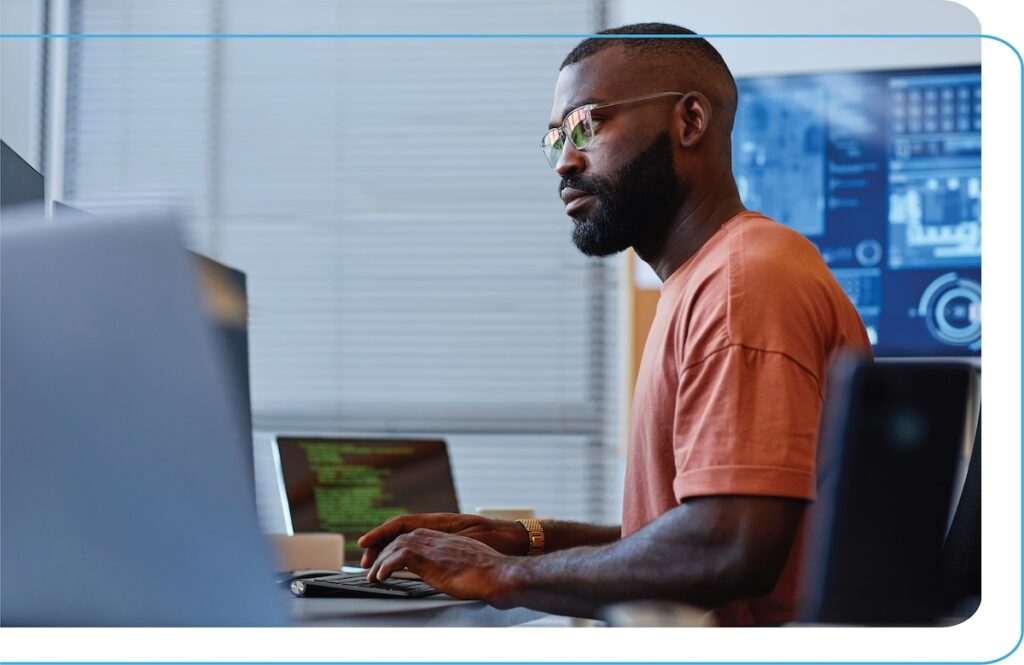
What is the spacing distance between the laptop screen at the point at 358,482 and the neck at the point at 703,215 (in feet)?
2.37

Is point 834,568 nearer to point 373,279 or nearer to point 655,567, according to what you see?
point 655,567

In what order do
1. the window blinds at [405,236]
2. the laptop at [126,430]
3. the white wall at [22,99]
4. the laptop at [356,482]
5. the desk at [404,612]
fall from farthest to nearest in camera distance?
the window blinds at [405,236]
the white wall at [22,99]
the laptop at [356,482]
the desk at [404,612]
the laptop at [126,430]

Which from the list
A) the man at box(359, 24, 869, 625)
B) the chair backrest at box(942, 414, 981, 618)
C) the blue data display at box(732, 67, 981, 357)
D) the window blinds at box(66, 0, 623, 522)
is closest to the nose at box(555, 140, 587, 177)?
the man at box(359, 24, 869, 625)

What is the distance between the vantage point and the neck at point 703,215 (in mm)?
1357

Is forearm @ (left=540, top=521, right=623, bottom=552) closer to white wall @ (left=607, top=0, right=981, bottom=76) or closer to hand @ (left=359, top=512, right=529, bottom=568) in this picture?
hand @ (left=359, top=512, right=529, bottom=568)

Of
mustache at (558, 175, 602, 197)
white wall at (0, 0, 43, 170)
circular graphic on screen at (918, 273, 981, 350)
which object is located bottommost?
circular graphic on screen at (918, 273, 981, 350)

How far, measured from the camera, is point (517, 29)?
10.3ft

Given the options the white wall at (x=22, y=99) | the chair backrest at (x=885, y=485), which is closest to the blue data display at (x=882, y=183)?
the white wall at (x=22, y=99)

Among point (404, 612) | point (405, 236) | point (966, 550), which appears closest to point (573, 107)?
point (404, 612)

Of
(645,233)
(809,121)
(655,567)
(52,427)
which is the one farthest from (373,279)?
(52,427)

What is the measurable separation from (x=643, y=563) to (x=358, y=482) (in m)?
0.94

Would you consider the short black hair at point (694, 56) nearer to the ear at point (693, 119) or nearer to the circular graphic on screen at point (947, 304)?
the ear at point (693, 119)

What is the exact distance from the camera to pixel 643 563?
1.02 metres

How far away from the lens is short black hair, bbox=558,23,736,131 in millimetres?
1333
